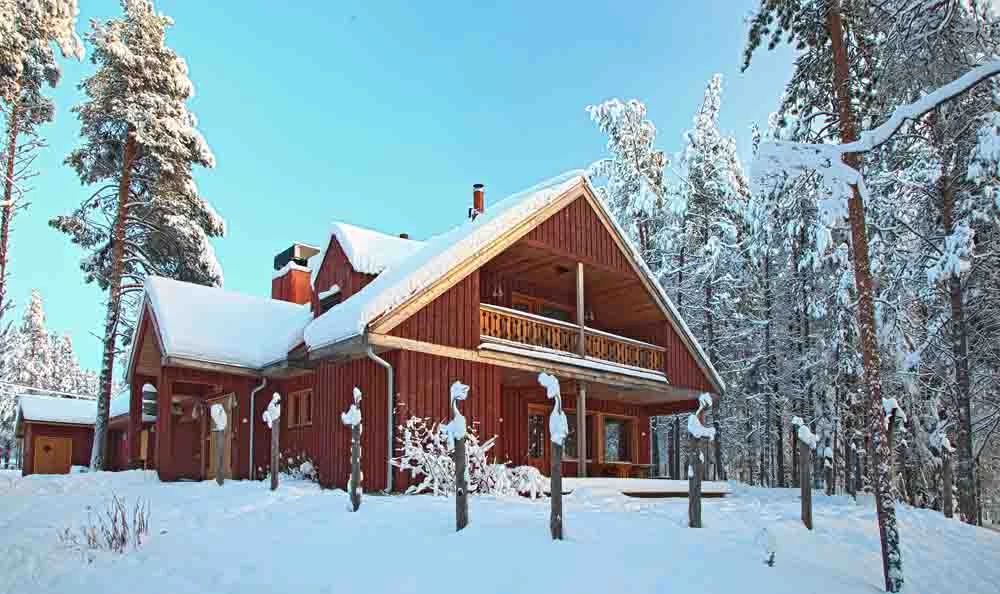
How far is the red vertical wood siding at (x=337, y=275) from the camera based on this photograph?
16.9m

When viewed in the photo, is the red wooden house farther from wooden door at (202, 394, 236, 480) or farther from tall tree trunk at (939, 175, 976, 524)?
tall tree trunk at (939, 175, 976, 524)

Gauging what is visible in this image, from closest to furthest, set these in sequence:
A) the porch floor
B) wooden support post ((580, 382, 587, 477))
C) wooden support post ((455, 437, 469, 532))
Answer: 1. wooden support post ((455, 437, 469, 532))
2. the porch floor
3. wooden support post ((580, 382, 587, 477))

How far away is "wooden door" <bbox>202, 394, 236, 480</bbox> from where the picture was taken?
1747cm

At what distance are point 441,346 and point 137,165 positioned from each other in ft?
46.0

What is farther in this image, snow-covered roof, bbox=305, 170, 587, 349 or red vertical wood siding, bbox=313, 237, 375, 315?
red vertical wood siding, bbox=313, 237, 375, 315

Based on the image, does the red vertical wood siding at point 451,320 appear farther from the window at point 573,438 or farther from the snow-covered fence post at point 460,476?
the window at point 573,438

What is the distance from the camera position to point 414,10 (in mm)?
17266

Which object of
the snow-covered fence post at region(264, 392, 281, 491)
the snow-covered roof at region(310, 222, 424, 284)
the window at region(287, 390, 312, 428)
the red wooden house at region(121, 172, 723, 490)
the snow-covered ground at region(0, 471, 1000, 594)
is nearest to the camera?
the snow-covered ground at region(0, 471, 1000, 594)

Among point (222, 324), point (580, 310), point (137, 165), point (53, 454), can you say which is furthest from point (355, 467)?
point (53, 454)

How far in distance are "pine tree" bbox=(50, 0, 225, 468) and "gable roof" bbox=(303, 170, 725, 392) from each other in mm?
9482

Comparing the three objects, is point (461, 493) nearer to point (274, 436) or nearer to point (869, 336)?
point (274, 436)

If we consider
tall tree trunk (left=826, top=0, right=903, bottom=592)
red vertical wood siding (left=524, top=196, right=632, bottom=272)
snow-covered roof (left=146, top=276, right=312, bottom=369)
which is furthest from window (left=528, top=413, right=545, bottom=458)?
tall tree trunk (left=826, top=0, right=903, bottom=592)

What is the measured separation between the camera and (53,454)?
28.6 metres

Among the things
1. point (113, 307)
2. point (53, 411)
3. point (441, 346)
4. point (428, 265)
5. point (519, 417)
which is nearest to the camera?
point (428, 265)
